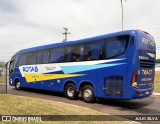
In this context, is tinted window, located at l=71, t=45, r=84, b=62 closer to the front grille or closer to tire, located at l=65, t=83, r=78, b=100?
tire, located at l=65, t=83, r=78, b=100

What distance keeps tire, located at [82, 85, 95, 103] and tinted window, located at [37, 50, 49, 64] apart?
382 centimetres

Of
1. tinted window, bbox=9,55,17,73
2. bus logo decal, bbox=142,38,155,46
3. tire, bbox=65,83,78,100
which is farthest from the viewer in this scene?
tinted window, bbox=9,55,17,73

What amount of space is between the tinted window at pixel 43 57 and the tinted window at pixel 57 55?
550 millimetres

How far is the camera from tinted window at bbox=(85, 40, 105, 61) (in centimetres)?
1206

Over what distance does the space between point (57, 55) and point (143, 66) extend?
5.70 meters

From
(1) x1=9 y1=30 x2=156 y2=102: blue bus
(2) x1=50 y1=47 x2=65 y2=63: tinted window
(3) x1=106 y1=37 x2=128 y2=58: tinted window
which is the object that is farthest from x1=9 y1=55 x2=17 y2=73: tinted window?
(3) x1=106 y1=37 x2=128 y2=58: tinted window

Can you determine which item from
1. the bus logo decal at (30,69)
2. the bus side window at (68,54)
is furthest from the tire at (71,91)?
the bus logo decal at (30,69)

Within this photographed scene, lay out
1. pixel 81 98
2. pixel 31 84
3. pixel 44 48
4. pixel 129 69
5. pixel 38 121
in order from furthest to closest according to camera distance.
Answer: pixel 31 84
pixel 44 48
pixel 81 98
pixel 129 69
pixel 38 121

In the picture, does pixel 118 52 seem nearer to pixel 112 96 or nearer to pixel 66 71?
pixel 112 96

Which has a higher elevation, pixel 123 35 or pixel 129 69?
pixel 123 35

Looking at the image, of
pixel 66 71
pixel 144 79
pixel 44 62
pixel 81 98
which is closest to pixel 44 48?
pixel 44 62

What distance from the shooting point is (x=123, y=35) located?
1109 centimetres

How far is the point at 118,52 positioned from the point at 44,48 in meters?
6.32

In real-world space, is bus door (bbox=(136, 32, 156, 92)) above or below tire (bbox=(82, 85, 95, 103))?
above
